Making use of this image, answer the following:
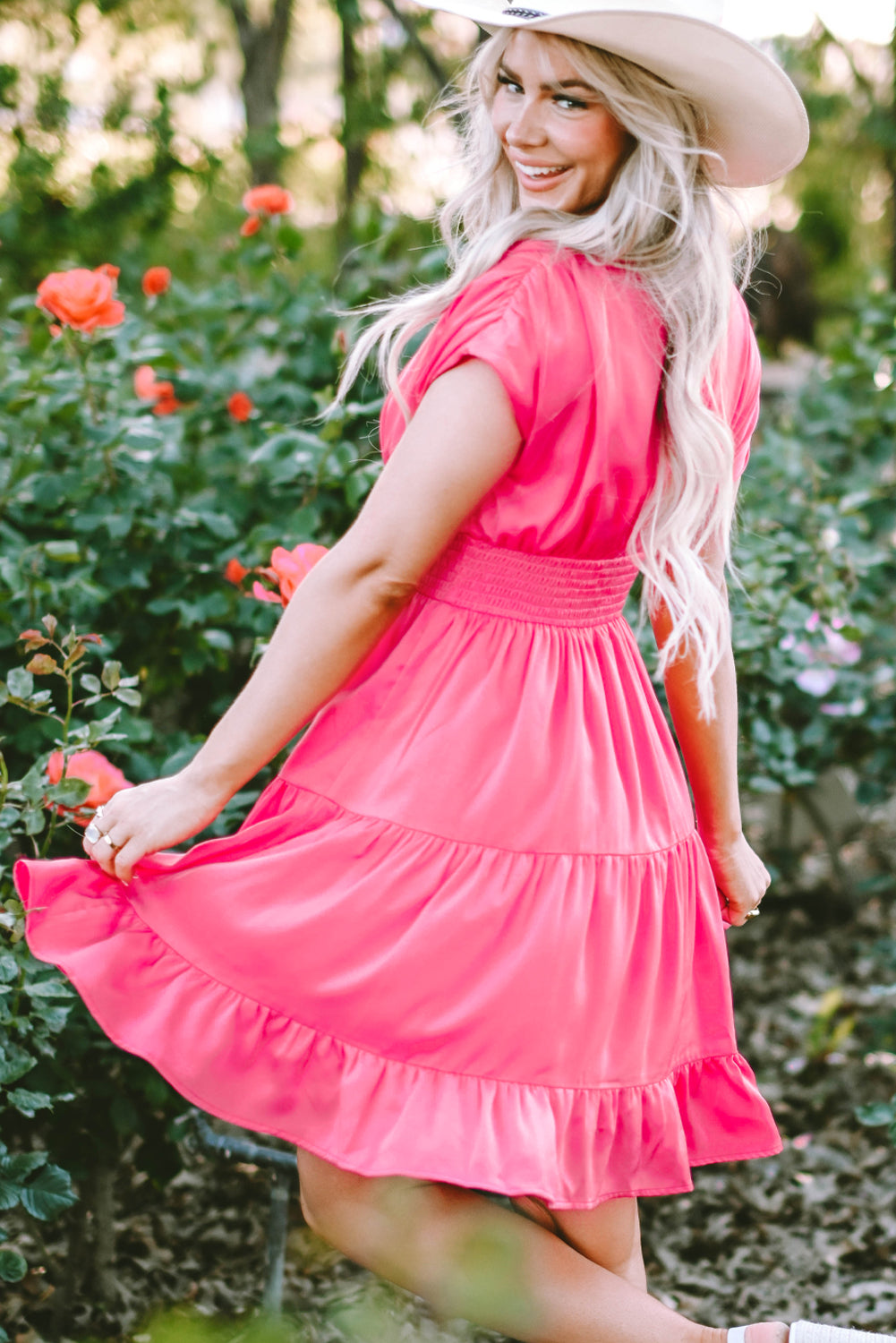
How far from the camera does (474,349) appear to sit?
1.33m

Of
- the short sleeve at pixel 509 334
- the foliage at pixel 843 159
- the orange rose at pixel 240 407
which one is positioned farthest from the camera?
the foliage at pixel 843 159

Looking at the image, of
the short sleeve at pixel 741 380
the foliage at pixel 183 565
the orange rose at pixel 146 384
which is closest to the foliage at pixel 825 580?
the foliage at pixel 183 565

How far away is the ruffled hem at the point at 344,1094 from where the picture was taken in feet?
4.38

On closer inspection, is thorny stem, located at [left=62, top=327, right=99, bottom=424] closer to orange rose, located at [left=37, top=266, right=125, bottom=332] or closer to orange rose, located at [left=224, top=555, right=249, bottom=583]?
orange rose, located at [left=37, top=266, right=125, bottom=332]

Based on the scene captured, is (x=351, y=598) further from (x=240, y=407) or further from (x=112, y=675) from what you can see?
(x=240, y=407)

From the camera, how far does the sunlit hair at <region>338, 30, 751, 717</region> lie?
1.43 meters

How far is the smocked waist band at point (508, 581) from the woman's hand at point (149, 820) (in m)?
0.35

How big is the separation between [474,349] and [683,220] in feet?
1.05

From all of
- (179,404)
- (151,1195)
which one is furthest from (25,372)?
(151,1195)

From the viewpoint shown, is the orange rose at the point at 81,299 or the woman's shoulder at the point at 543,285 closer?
the woman's shoulder at the point at 543,285

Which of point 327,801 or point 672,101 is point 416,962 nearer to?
point 327,801

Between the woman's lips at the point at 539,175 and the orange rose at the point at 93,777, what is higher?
the woman's lips at the point at 539,175

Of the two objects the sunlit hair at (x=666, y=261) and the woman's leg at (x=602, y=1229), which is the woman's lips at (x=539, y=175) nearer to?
the sunlit hair at (x=666, y=261)

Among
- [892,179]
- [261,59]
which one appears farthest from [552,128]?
[892,179]
